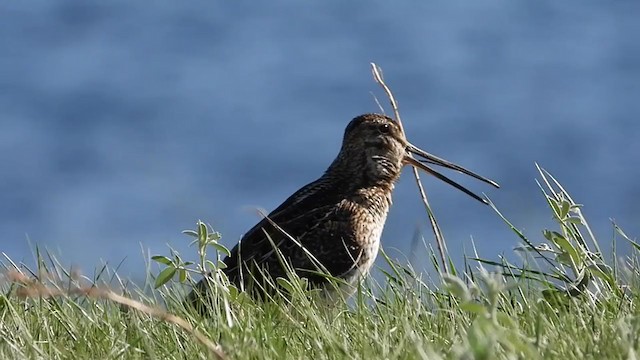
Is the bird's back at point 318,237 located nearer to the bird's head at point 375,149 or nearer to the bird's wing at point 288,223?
the bird's wing at point 288,223

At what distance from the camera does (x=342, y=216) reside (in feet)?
18.4

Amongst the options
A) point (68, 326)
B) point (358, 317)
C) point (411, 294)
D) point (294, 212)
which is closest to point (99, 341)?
point (68, 326)

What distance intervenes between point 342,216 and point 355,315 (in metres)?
1.94

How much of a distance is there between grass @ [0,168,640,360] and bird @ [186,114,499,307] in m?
0.83

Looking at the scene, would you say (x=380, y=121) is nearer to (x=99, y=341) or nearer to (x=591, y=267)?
(x=591, y=267)

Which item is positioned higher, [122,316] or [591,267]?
[591,267]

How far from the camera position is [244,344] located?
9.57 ft

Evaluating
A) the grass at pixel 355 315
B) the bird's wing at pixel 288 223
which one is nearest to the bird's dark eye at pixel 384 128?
the bird's wing at pixel 288 223

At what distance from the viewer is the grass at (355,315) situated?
9.87 feet

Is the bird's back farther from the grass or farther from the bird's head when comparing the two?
the grass

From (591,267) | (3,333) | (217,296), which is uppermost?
(591,267)

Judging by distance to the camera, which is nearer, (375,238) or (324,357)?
(324,357)

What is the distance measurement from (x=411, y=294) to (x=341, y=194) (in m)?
1.99

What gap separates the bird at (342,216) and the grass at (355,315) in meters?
0.83
